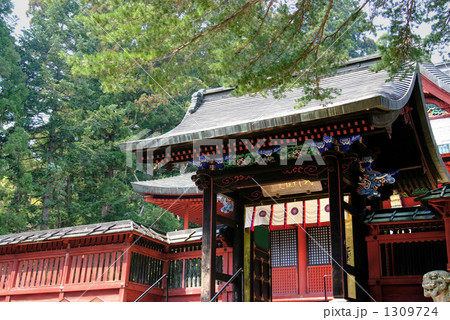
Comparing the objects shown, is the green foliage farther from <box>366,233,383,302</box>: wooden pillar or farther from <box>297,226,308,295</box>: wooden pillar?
<box>366,233,383,302</box>: wooden pillar

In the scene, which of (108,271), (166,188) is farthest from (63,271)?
(166,188)

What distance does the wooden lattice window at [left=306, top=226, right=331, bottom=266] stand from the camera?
13180mm

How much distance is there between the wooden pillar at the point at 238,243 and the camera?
10.3 meters

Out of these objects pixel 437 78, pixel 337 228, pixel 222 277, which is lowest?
pixel 222 277

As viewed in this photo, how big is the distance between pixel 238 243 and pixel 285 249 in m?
3.46

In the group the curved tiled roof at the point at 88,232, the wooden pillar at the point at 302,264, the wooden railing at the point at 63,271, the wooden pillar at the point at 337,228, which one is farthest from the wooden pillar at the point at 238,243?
the wooden pillar at the point at 302,264

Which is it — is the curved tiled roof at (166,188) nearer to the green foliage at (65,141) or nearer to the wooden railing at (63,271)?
the wooden railing at (63,271)

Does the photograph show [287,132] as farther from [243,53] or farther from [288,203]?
[288,203]

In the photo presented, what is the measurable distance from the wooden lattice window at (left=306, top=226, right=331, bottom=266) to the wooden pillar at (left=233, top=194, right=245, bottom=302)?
3075 mm

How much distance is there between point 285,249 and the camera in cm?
1373

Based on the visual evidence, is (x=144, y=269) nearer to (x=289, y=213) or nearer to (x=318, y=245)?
(x=289, y=213)

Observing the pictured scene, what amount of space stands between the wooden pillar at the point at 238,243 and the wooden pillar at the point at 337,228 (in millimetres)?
2597

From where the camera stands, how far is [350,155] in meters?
8.84

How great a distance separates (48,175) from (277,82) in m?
17.2
